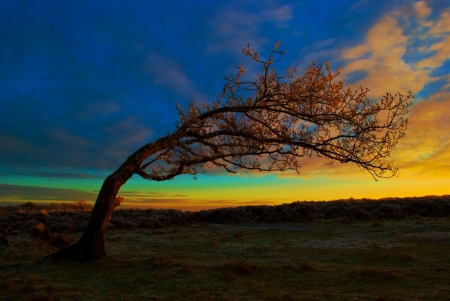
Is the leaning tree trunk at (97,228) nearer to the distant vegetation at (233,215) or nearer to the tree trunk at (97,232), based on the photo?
the tree trunk at (97,232)

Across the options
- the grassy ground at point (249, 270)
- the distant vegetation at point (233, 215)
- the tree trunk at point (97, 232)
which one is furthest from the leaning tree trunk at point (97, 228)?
the distant vegetation at point (233, 215)

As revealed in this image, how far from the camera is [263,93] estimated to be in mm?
14250

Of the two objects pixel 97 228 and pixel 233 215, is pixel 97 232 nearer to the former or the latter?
pixel 97 228

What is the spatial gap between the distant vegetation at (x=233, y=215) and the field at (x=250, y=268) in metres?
6.61

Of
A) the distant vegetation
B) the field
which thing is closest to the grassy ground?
the field

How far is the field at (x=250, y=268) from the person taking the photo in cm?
923

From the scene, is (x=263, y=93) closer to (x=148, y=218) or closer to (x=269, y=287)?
(x=269, y=287)

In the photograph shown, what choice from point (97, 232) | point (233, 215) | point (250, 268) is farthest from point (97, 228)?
point (233, 215)

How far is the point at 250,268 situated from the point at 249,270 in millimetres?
294

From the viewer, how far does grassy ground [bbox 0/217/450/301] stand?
9195 millimetres

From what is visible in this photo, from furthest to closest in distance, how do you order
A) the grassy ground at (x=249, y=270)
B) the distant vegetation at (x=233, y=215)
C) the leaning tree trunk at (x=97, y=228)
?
1. the distant vegetation at (x=233, y=215)
2. the leaning tree trunk at (x=97, y=228)
3. the grassy ground at (x=249, y=270)

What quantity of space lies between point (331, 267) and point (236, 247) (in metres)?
6.11

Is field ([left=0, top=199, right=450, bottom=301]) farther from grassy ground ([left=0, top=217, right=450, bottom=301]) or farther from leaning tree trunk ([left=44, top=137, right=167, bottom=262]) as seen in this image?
leaning tree trunk ([left=44, top=137, right=167, bottom=262])

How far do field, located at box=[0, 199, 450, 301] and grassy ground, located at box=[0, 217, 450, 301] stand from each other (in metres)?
0.03
